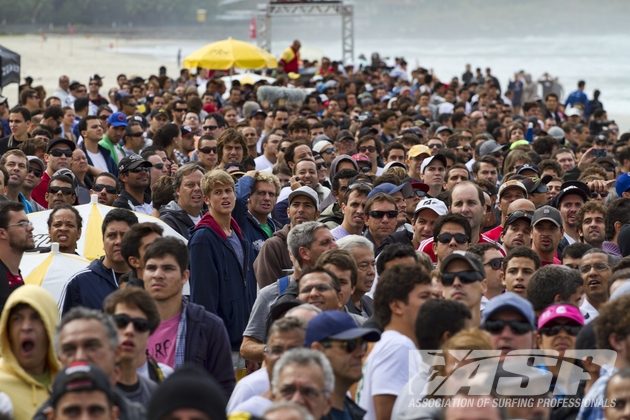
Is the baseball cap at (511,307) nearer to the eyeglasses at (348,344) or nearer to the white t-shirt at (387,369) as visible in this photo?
the white t-shirt at (387,369)

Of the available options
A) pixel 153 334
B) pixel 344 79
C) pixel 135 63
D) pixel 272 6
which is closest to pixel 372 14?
pixel 135 63

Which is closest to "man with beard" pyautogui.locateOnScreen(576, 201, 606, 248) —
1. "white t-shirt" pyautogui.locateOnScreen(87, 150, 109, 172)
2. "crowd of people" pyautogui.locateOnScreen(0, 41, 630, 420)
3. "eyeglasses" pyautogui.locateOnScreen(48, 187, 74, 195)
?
"crowd of people" pyautogui.locateOnScreen(0, 41, 630, 420)

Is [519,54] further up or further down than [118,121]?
further down

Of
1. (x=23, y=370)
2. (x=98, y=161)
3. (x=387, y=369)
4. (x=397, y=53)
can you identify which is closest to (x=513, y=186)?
(x=98, y=161)

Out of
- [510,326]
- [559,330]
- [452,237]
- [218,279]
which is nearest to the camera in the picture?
[510,326]

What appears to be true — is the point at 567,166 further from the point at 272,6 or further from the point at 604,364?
the point at 272,6

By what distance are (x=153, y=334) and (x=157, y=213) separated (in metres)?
4.10

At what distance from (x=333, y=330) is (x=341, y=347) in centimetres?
9

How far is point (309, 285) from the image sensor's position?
25.7 ft

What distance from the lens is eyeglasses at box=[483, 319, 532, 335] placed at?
6.86 metres

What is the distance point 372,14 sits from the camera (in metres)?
151

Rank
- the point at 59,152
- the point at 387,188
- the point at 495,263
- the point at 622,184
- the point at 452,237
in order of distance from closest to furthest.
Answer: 1. the point at 495,263
2. the point at 452,237
3. the point at 387,188
4. the point at 622,184
5. the point at 59,152

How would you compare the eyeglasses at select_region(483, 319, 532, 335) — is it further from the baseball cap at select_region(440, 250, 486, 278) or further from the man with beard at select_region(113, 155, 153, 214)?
the man with beard at select_region(113, 155, 153, 214)

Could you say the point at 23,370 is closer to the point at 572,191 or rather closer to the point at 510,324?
the point at 510,324
